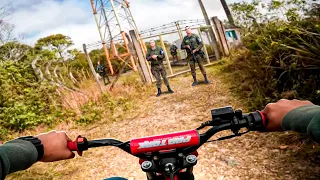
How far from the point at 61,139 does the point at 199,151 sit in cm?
308

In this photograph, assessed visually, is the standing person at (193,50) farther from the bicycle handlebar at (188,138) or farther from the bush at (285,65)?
the bicycle handlebar at (188,138)

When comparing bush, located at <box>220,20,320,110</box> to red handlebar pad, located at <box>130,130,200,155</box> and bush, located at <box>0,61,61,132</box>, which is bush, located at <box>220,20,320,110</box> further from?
bush, located at <box>0,61,61,132</box>

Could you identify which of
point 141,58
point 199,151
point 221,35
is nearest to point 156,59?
point 141,58

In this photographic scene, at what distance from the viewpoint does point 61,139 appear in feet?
4.04

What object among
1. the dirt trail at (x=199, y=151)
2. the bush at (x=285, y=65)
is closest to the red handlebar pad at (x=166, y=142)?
the dirt trail at (x=199, y=151)

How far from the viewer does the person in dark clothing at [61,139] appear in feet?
2.86

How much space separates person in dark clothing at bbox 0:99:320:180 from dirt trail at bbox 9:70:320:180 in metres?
2.22

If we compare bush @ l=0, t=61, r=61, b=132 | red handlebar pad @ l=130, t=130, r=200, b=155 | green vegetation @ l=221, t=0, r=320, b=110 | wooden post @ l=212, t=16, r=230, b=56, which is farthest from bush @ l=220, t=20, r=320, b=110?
wooden post @ l=212, t=16, r=230, b=56

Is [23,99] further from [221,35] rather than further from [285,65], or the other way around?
[221,35]

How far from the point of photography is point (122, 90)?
828 centimetres

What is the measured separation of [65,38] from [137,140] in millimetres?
28801

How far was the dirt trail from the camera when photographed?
3.17 metres

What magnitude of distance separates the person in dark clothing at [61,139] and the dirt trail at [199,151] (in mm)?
2223

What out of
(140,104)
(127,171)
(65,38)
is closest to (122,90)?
(140,104)
